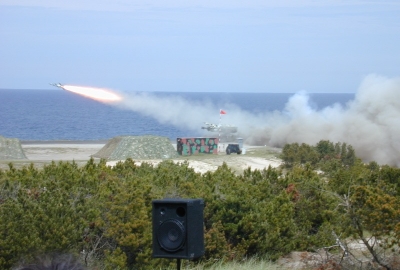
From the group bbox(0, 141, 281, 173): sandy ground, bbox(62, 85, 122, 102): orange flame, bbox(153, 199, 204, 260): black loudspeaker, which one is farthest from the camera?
bbox(0, 141, 281, 173): sandy ground

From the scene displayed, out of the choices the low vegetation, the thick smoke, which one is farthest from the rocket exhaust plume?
the low vegetation

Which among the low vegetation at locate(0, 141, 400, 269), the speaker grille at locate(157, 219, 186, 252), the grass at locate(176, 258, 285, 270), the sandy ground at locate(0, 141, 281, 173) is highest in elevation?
the speaker grille at locate(157, 219, 186, 252)

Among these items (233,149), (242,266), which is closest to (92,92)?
(233,149)

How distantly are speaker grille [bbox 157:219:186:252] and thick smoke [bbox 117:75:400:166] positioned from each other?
3928 centimetres

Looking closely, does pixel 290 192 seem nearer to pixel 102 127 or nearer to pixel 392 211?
pixel 392 211

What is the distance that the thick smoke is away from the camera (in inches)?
1874

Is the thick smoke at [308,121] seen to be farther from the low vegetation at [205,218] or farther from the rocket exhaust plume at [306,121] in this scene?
the low vegetation at [205,218]

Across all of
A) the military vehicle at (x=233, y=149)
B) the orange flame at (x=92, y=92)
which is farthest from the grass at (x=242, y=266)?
the military vehicle at (x=233, y=149)

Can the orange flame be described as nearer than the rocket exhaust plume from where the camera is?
Yes

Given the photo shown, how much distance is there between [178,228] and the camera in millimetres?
6965

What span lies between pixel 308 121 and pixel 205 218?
144ft

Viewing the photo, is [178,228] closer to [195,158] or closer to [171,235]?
[171,235]

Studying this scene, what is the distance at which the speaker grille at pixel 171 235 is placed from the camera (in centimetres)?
695

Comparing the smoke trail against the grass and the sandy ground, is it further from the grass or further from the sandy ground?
the grass
